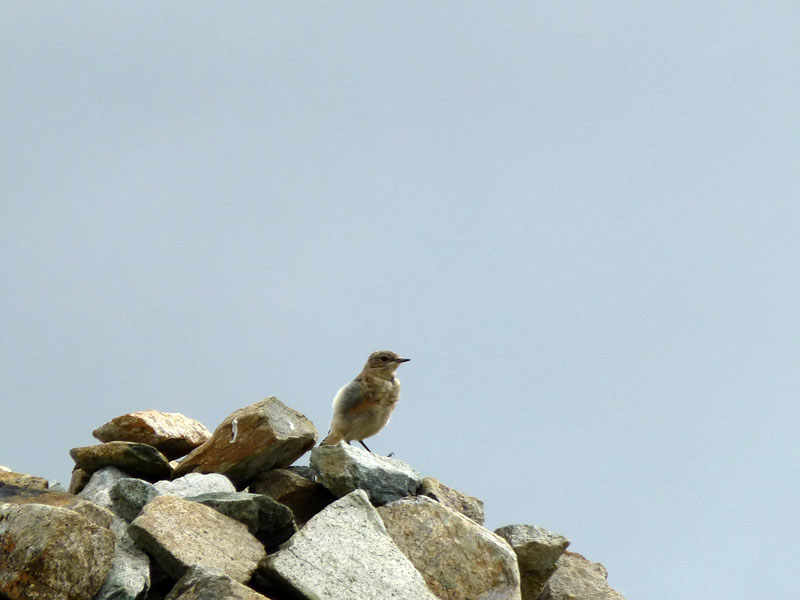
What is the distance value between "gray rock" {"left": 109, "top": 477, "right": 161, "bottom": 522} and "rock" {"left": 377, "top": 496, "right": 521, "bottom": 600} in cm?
178

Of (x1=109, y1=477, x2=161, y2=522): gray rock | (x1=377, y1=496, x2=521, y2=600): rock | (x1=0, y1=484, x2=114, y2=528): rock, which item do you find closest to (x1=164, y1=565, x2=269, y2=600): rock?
(x1=0, y1=484, x2=114, y2=528): rock

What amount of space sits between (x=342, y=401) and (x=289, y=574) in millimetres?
4372

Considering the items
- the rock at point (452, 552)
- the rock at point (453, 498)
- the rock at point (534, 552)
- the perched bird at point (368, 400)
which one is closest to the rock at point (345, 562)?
the rock at point (452, 552)

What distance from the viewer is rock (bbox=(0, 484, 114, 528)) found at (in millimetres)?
6820

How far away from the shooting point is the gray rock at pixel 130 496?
23.9 ft

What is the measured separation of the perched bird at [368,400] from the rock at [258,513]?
10.5 feet

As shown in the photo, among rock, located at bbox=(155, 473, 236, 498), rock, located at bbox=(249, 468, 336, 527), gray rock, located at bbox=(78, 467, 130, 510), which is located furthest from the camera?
rock, located at bbox=(249, 468, 336, 527)

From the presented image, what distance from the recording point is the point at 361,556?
6848 mm

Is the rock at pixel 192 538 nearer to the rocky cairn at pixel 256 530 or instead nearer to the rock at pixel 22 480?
the rocky cairn at pixel 256 530

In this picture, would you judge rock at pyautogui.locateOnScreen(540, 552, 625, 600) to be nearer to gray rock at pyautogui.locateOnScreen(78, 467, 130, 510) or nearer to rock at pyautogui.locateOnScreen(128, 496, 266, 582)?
rock at pyautogui.locateOnScreen(128, 496, 266, 582)

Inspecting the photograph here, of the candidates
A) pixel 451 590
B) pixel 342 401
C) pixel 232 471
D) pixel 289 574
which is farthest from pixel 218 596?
pixel 342 401

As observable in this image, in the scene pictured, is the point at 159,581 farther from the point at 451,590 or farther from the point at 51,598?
the point at 451,590

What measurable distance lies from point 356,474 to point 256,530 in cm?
112

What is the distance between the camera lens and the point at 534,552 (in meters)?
8.32
